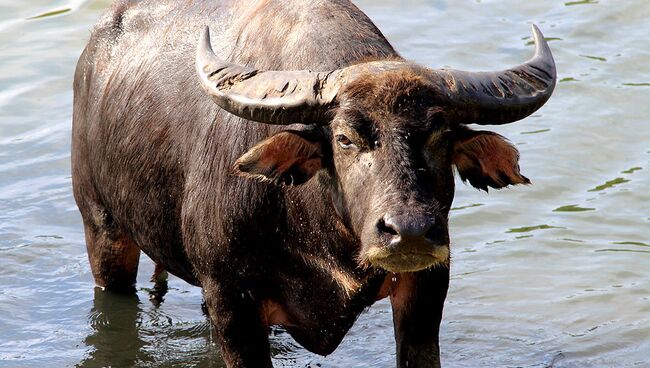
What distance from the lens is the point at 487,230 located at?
33.7ft

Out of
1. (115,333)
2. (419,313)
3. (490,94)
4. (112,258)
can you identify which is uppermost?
(490,94)

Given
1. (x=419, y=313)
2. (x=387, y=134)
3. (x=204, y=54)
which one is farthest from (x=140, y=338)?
(x=387, y=134)

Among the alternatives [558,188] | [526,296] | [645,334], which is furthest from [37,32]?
[645,334]

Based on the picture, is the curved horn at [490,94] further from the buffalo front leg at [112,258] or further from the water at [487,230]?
the buffalo front leg at [112,258]

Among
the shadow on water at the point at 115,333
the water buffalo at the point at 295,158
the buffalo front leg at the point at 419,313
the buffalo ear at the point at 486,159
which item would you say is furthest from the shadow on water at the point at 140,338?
the buffalo ear at the point at 486,159

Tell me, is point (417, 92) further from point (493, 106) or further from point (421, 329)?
point (421, 329)

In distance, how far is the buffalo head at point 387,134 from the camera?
18.7 feet

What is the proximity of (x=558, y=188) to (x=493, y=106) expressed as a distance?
4812mm

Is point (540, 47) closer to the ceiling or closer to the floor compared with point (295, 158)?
closer to the ceiling

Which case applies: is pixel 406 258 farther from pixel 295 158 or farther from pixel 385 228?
pixel 295 158

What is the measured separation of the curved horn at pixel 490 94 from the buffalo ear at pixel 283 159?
64cm

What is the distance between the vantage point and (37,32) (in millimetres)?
14242

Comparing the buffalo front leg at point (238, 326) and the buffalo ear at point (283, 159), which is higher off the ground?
the buffalo ear at point (283, 159)

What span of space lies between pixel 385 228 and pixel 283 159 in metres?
0.77
